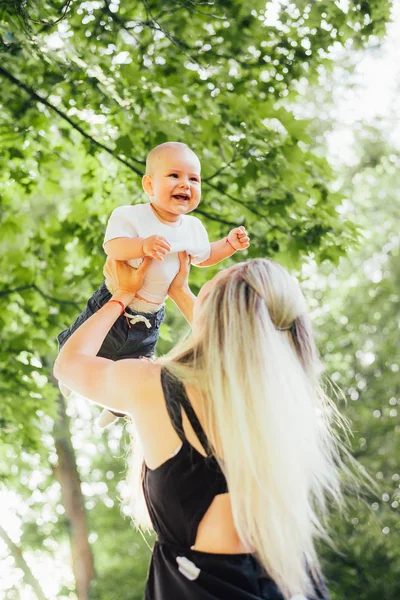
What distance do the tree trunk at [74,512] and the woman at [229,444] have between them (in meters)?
12.1

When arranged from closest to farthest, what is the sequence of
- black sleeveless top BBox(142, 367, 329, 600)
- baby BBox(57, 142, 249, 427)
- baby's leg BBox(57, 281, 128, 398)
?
black sleeveless top BBox(142, 367, 329, 600)
baby BBox(57, 142, 249, 427)
baby's leg BBox(57, 281, 128, 398)

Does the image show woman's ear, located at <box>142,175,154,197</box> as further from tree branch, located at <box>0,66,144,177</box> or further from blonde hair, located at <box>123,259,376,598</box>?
tree branch, located at <box>0,66,144,177</box>

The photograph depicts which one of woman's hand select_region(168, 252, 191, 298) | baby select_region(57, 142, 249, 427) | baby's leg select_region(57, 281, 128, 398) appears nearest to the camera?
baby select_region(57, 142, 249, 427)

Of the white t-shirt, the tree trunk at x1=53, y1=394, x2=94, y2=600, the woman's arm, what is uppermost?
the white t-shirt

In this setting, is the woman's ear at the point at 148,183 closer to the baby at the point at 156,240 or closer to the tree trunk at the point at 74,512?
the baby at the point at 156,240

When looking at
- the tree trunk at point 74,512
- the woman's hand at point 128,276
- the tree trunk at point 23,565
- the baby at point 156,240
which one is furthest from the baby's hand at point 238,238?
the tree trunk at point 74,512

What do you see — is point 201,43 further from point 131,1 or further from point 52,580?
point 52,580

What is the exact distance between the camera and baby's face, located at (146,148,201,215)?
2.50 meters

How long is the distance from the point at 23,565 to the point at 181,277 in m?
10.5

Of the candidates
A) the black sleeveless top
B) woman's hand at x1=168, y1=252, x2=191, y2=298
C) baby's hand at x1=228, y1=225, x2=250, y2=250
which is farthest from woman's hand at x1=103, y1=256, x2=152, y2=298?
the black sleeveless top

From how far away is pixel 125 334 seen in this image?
9.20 ft

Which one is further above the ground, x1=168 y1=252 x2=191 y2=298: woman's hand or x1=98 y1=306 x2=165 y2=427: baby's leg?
x1=168 y1=252 x2=191 y2=298: woman's hand

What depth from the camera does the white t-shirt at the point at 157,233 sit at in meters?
2.53

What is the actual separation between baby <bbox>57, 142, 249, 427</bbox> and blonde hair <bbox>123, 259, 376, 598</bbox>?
0.99 feet
